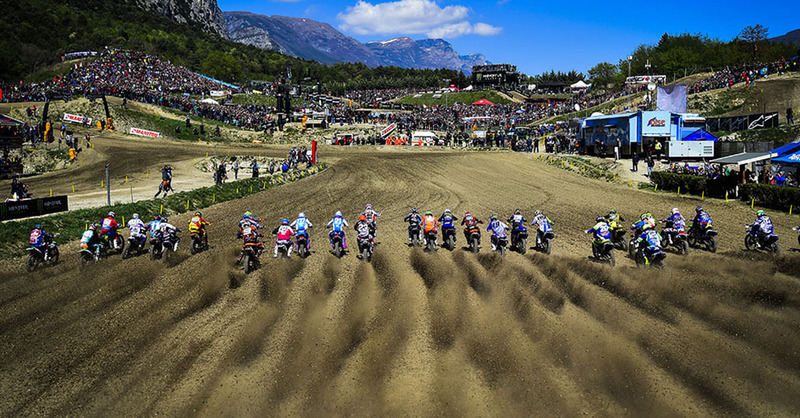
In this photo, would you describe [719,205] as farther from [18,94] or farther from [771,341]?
[18,94]

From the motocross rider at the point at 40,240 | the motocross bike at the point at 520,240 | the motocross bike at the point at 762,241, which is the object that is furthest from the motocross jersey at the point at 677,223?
the motocross rider at the point at 40,240

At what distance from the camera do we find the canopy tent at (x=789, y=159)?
82.3ft

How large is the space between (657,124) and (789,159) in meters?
14.3

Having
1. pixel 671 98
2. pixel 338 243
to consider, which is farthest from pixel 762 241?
pixel 671 98

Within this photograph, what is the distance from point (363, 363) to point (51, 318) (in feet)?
23.9

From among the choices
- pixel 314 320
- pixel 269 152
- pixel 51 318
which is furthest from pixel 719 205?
pixel 269 152

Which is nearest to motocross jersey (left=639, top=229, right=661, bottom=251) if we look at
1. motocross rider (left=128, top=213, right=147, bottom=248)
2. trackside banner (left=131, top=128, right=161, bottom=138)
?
motocross rider (left=128, top=213, right=147, bottom=248)

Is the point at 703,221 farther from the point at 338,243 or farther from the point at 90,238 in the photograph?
the point at 90,238

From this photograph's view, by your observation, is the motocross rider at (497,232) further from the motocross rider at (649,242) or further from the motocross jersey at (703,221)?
the motocross jersey at (703,221)

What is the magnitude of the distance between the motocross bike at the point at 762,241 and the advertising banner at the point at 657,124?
24799 mm

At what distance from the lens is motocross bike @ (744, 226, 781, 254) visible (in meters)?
15.8

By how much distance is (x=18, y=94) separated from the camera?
59.6m

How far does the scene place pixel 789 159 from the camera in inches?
1003

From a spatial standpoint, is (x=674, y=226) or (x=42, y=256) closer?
(x=42, y=256)
